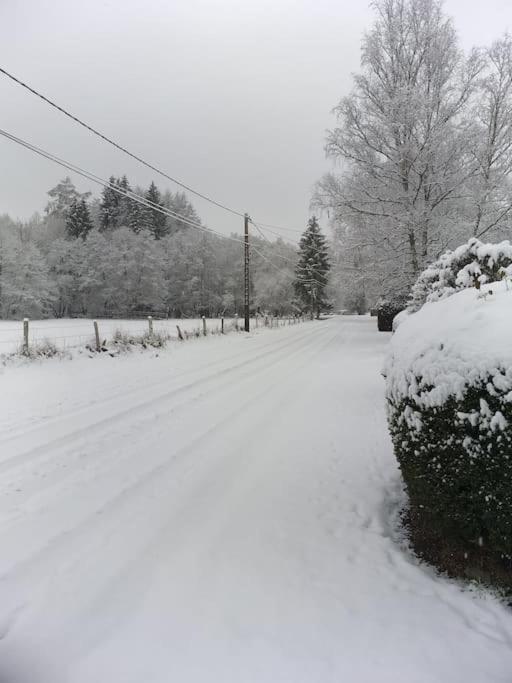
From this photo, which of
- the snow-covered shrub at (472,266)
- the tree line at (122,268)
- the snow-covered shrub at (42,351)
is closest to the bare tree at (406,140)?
the snow-covered shrub at (472,266)

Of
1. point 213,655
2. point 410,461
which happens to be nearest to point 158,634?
point 213,655

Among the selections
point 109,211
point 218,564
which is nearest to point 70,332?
point 218,564

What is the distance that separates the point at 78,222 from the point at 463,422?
199ft

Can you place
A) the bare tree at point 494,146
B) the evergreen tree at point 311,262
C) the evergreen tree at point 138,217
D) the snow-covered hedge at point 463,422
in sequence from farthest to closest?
1. the evergreen tree at point 138,217
2. the evergreen tree at point 311,262
3. the bare tree at point 494,146
4. the snow-covered hedge at point 463,422

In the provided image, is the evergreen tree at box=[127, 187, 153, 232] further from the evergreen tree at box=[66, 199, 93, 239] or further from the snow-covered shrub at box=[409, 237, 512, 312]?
the snow-covered shrub at box=[409, 237, 512, 312]

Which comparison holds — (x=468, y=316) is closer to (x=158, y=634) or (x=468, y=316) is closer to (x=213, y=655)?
(x=213, y=655)

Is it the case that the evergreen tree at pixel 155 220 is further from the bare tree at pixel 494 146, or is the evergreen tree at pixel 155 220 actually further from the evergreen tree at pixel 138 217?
the bare tree at pixel 494 146

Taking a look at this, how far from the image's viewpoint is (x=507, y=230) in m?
12.5

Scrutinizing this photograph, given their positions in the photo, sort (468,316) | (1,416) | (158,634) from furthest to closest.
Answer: (1,416) → (468,316) → (158,634)

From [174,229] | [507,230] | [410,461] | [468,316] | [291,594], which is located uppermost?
[174,229]

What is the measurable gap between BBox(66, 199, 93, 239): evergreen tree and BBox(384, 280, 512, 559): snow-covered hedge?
2304 inches

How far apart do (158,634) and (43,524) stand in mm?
1550

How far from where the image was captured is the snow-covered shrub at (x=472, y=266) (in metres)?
4.36

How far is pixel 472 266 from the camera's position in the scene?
4668mm
